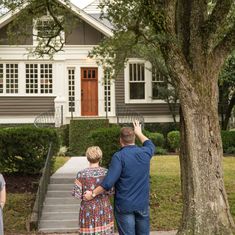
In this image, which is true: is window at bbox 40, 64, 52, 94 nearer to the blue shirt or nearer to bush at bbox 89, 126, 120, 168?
bush at bbox 89, 126, 120, 168

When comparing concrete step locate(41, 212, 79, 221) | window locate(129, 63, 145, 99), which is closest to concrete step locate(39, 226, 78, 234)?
concrete step locate(41, 212, 79, 221)

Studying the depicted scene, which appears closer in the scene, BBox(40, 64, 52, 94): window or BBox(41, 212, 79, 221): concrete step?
BBox(41, 212, 79, 221): concrete step

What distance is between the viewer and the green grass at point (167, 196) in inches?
452

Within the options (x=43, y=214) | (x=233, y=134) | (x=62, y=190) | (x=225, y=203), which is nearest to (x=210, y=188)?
(x=225, y=203)

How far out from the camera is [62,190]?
13.5m

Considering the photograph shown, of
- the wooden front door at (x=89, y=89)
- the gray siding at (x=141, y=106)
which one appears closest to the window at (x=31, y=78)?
the wooden front door at (x=89, y=89)

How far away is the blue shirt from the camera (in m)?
6.45

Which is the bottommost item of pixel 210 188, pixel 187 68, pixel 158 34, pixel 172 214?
pixel 172 214

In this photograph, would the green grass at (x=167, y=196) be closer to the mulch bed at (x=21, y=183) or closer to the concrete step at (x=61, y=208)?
the concrete step at (x=61, y=208)

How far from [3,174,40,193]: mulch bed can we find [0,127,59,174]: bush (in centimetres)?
26

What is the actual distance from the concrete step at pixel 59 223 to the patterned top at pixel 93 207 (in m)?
5.14

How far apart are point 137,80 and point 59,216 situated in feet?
58.9

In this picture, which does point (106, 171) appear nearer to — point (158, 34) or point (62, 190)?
point (158, 34)

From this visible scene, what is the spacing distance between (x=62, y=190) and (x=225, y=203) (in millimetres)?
5586
